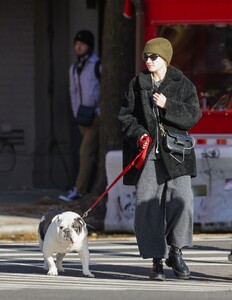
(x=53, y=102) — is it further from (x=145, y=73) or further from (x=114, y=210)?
(x=145, y=73)

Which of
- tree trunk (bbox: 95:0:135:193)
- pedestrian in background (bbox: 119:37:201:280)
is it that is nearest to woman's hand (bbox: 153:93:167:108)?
pedestrian in background (bbox: 119:37:201:280)

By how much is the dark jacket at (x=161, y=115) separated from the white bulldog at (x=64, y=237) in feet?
1.77

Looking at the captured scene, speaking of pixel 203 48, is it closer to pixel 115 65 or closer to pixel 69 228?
pixel 115 65

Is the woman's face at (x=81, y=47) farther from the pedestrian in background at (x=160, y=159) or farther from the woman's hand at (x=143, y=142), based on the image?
the woman's hand at (x=143, y=142)

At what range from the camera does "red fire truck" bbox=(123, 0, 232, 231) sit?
13297mm

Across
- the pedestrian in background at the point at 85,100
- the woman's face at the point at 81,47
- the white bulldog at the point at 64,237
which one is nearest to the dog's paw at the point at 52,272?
the white bulldog at the point at 64,237

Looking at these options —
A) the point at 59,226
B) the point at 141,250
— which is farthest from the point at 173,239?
the point at 59,226

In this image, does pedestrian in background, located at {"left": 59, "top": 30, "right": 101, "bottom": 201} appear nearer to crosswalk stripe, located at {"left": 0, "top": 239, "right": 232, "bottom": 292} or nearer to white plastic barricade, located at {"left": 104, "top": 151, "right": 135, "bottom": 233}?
white plastic barricade, located at {"left": 104, "top": 151, "right": 135, "bottom": 233}

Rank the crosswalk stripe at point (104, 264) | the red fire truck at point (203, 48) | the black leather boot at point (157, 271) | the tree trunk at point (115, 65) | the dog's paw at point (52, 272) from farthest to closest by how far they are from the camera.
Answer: the tree trunk at point (115, 65)
the red fire truck at point (203, 48)
the dog's paw at point (52, 272)
the black leather boot at point (157, 271)
the crosswalk stripe at point (104, 264)

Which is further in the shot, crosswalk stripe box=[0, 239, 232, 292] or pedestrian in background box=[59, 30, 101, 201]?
pedestrian in background box=[59, 30, 101, 201]

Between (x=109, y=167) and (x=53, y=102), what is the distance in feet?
13.3

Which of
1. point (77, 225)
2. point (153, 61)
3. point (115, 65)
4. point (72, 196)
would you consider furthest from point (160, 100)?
point (72, 196)

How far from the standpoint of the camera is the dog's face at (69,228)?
9078mm

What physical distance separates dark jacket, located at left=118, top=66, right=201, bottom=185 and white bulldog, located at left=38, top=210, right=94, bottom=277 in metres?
0.54
